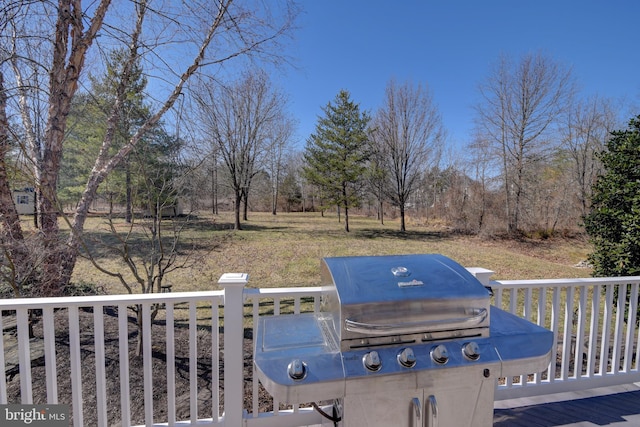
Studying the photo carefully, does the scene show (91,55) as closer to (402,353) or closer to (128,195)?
(128,195)

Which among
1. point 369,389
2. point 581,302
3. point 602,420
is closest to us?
point 369,389

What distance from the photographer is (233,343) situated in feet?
5.28

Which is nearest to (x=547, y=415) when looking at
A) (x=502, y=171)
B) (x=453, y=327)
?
(x=453, y=327)

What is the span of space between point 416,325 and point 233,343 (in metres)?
1.02

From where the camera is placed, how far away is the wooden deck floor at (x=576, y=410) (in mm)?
1865

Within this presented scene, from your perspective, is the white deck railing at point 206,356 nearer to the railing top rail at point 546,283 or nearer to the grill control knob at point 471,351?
the railing top rail at point 546,283

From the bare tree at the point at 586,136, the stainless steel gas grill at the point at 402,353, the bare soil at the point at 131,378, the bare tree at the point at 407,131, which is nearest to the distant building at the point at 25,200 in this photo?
the bare soil at the point at 131,378

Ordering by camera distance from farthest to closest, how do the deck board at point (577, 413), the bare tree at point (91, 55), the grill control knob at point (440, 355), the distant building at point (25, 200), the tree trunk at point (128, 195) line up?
the tree trunk at point (128, 195) < the distant building at point (25, 200) < the bare tree at point (91, 55) < the deck board at point (577, 413) < the grill control knob at point (440, 355)

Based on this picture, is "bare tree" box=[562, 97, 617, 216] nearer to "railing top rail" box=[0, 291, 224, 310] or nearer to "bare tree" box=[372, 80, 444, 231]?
"bare tree" box=[372, 80, 444, 231]

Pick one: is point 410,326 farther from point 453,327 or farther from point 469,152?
point 469,152

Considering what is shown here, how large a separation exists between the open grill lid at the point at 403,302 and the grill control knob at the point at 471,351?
6 centimetres

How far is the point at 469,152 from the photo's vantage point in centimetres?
1326

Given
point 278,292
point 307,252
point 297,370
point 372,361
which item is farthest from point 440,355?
point 307,252

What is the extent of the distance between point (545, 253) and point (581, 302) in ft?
33.4
